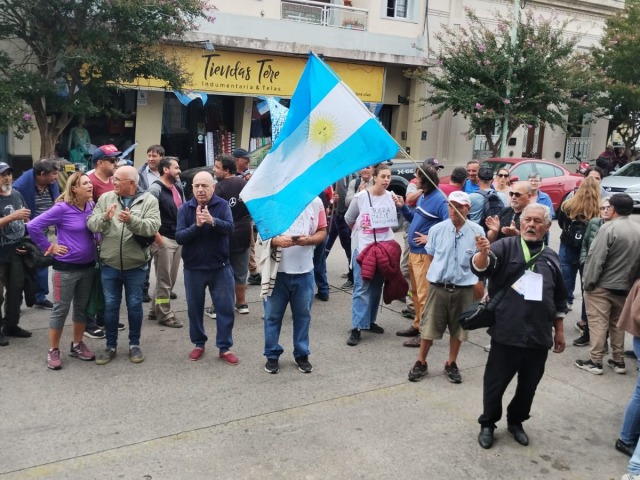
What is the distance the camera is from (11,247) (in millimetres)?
6238

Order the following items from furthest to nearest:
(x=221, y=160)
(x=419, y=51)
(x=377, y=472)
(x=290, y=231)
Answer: (x=419, y=51)
(x=221, y=160)
(x=290, y=231)
(x=377, y=472)

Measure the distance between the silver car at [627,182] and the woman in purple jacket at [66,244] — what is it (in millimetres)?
15107

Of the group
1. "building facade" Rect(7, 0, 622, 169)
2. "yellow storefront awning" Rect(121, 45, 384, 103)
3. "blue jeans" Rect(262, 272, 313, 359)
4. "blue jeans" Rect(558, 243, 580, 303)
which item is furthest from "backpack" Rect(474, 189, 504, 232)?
"yellow storefront awning" Rect(121, 45, 384, 103)

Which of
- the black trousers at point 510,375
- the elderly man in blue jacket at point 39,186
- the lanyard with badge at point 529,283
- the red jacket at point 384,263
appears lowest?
the black trousers at point 510,375

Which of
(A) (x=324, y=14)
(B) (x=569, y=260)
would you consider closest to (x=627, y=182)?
(A) (x=324, y=14)

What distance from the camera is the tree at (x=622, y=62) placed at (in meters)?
22.1

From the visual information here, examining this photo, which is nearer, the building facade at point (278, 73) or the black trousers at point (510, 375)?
the black trousers at point (510, 375)

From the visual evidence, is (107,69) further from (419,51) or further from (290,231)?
(419,51)

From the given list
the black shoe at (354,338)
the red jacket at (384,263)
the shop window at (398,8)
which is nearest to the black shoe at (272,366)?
the black shoe at (354,338)

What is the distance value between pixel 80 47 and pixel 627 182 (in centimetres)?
1427

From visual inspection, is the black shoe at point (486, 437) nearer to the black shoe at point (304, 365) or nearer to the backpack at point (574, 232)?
the black shoe at point (304, 365)

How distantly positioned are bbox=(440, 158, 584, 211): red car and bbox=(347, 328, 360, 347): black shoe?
10.5m

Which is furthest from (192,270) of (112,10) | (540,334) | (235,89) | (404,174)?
(235,89)

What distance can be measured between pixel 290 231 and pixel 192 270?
0.98 m
